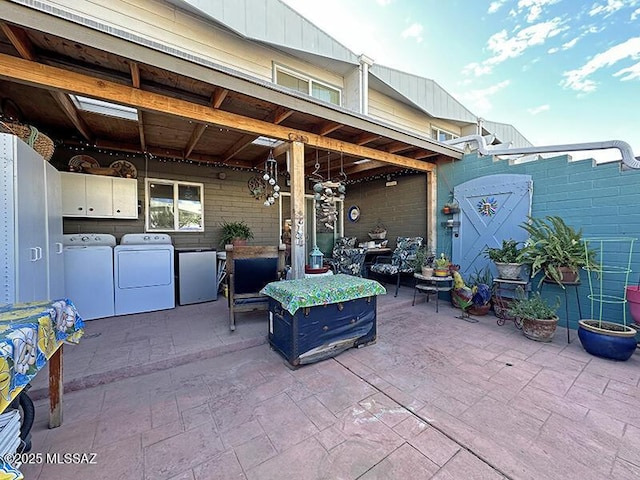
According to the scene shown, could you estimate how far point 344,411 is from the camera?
1846 mm

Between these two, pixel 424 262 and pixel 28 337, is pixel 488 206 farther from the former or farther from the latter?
pixel 28 337

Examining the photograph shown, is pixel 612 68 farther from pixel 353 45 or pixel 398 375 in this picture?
pixel 398 375

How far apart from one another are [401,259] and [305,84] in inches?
160

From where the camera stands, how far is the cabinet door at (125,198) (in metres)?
4.18

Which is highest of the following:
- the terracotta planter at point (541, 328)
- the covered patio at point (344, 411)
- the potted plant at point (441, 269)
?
the potted plant at point (441, 269)

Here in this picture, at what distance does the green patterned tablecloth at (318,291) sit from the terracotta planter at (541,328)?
1898 millimetres

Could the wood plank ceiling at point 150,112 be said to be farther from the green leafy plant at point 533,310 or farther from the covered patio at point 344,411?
the green leafy plant at point 533,310

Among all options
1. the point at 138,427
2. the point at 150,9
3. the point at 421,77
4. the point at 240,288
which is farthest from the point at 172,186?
the point at 421,77

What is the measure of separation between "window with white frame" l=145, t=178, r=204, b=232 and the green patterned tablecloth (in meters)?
3.17

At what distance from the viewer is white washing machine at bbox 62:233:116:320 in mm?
3396

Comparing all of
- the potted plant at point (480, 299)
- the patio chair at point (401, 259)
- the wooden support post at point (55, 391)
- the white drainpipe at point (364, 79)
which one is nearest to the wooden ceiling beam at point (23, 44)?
the wooden support post at point (55, 391)

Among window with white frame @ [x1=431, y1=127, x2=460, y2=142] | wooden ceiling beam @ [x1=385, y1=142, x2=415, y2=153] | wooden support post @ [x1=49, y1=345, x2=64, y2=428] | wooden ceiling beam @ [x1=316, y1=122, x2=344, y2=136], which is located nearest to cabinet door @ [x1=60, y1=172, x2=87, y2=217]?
wooden support post @ [x1=49, y1=345, x2=64, y2=428]

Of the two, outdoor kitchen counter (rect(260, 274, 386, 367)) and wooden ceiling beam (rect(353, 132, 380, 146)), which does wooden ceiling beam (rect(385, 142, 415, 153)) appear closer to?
wooden ceiling beam (rect(353, 132, 380, 146))

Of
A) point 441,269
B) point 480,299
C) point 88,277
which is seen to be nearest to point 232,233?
point 88,277
